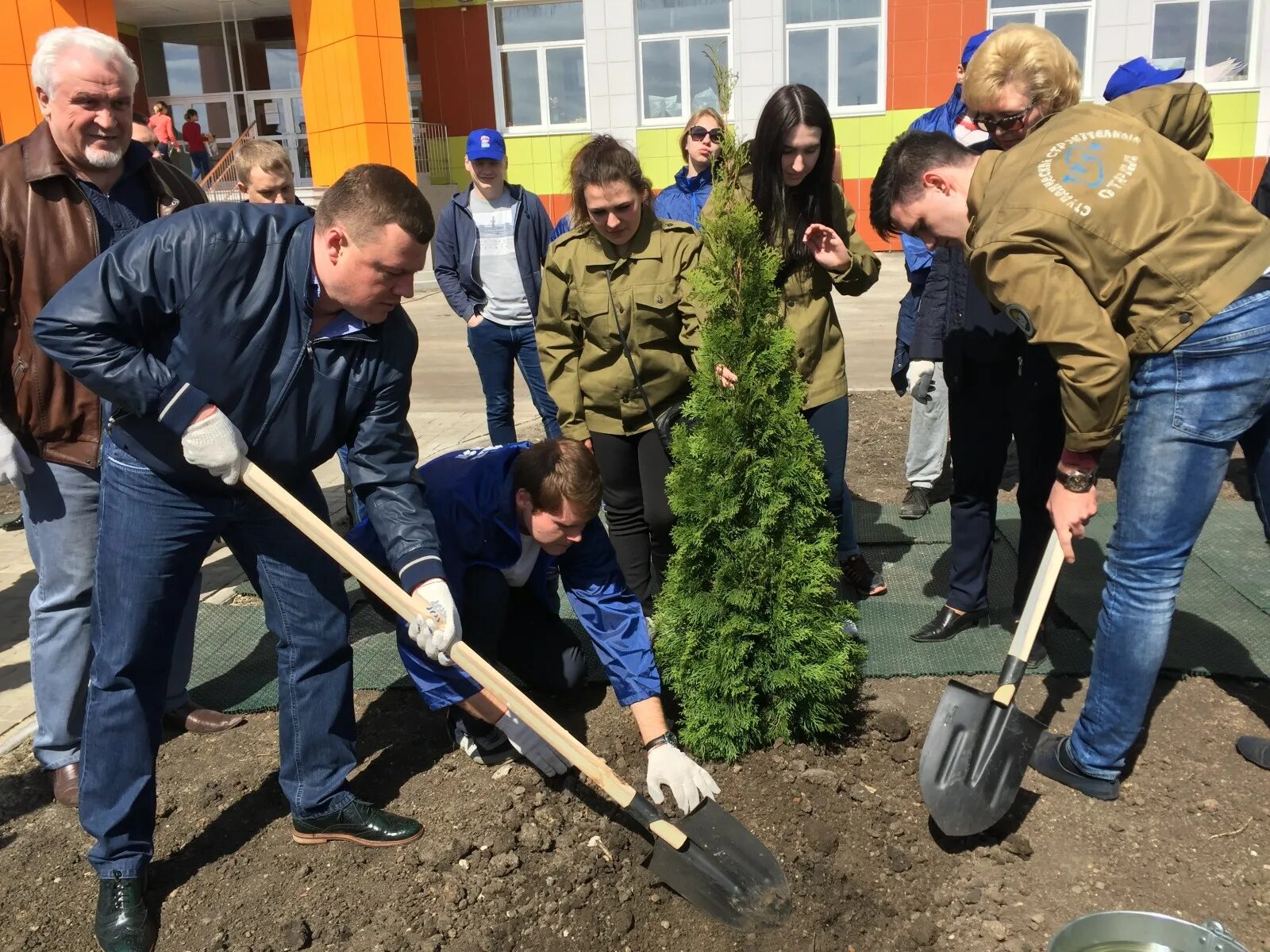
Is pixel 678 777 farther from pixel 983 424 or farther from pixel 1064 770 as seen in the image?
pixel 983 424

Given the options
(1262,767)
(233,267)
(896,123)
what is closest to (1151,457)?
(1262,767)

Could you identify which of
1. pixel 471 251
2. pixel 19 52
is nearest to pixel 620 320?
pixel 471 251

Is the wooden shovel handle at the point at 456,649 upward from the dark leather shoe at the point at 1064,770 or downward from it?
upward

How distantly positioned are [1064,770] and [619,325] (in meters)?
2.15

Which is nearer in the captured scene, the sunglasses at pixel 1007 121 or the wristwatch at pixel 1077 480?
the wristwatch at pixel 1077 480

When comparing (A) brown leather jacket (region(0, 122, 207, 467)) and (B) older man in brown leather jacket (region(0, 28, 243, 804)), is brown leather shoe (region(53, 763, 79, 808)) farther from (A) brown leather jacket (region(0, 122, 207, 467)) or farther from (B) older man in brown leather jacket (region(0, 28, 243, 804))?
(A) brown leather jacket (region(0, 122, 207, 467))

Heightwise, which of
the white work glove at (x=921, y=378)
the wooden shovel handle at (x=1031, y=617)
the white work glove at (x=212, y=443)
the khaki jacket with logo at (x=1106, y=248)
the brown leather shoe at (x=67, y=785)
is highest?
the khaki jacket with logo at (x=1106, y=248)

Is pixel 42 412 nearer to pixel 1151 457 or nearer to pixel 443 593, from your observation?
pixel 443 593

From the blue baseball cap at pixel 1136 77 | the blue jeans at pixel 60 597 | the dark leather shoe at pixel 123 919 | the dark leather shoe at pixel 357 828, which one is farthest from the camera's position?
the blue baseball cap at pixel 1136 77

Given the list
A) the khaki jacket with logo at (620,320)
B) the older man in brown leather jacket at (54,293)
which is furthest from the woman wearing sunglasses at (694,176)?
the older man in brown leather jacket at (54,293)

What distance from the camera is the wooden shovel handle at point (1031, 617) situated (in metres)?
2.80

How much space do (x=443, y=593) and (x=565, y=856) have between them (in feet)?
2.77

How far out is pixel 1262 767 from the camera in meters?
3.06

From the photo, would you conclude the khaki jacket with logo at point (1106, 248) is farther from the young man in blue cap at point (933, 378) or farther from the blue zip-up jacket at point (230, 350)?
the young man in blue cap at point (933, 378)
